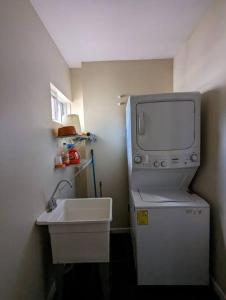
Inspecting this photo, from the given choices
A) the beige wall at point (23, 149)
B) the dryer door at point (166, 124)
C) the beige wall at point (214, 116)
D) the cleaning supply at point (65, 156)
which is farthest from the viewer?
the cleaning supply at point (65, 156)

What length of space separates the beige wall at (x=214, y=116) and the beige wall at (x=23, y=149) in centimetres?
162

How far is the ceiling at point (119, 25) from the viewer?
1.64 metres

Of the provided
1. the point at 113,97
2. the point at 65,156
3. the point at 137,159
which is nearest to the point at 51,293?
the point at 65,156

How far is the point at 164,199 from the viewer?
194 cm

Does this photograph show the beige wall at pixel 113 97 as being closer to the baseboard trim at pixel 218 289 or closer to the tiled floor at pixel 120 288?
the tiled floor at pixel 120 288

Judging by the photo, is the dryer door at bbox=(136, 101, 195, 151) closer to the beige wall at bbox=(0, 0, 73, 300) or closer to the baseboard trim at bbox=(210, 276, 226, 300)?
the beige wall at bbox=(0, 0, 73, 300)

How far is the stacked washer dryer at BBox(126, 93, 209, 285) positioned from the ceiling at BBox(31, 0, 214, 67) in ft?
2.53

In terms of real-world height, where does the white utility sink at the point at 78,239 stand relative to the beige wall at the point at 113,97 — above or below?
below

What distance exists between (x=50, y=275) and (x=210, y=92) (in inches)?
92.9

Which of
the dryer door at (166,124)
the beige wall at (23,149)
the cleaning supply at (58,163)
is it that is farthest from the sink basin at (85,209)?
the dryer door at (166,124)

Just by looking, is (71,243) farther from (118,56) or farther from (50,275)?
(118,56)

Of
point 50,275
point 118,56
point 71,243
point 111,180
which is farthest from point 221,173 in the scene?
point 118,56

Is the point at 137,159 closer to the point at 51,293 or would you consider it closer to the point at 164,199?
the point at 164,199

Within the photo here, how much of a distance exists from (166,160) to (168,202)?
426mm
